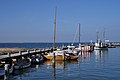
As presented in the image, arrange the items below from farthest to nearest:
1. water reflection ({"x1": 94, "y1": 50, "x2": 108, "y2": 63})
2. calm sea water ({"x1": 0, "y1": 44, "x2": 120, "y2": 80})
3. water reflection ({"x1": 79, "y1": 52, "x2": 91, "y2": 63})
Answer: water reflection ({"x1": 94, "y1": 50, "x2": 108, "y2": 63}), water reflection ({"x1": 79, "y1": 52, "x2": 91, "y2": 63}), calm sea water ({"x1": 0, "y1": 44, "x2": 120, "y2": 80})

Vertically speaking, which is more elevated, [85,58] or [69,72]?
[85,58]

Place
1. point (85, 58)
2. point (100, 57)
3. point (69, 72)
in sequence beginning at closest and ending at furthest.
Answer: point (69, 72) → point (85, 58) → point (100, 57)

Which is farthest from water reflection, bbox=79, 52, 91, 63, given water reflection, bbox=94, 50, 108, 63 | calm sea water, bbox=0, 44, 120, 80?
calm sea water, bbox=0, 44, 120, 80

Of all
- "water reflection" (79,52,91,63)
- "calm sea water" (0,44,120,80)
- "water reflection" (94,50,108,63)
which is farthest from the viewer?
"water reflection" (94,50,108,63)

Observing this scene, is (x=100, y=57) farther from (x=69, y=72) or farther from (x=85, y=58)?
(x=69, y=72)

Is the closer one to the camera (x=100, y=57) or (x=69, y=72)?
(x=69, y=72)

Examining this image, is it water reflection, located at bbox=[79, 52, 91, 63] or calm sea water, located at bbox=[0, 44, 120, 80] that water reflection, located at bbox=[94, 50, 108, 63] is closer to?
water reflection, located at bbox=[79, 52, 91, 63]

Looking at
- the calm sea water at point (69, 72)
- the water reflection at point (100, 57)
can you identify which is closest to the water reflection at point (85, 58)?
the water reflection at point (100, 57)

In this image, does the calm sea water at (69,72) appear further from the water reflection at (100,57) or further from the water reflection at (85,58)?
the water reflection at (100,57)

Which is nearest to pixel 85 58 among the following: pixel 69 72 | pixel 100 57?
pixel 100 57

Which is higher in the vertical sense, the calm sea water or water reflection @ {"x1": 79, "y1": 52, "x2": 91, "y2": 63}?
water reflection @ {"x1": 79, "y1": 52, "x2": 91, "y2": 63}

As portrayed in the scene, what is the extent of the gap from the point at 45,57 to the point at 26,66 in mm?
13707

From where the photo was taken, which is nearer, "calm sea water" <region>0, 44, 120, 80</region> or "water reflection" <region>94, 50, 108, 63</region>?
"calm sea water" <region>0, 44, 120, 80</region>

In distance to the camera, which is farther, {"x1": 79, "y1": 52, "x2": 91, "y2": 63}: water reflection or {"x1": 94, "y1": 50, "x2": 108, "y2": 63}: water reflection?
{"x1": 94, "y1": 50, "x2": 108, "y2": 63}: water reflection
